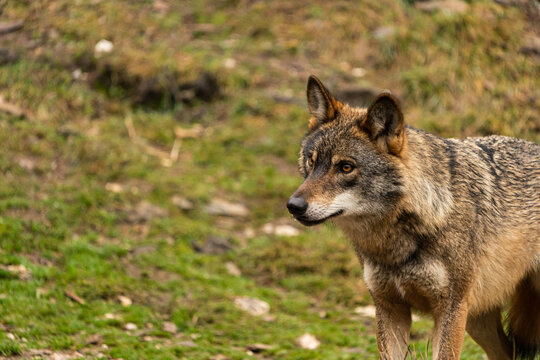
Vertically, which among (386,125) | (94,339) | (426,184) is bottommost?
(94,339)

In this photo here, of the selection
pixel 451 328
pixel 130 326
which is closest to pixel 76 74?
pixel 130 326

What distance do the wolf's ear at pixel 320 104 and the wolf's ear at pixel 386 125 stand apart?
0.46m

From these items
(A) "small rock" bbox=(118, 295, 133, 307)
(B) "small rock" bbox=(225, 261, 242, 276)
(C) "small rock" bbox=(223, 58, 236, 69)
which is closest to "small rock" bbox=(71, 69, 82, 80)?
(C) "small rock" bbox=(223, 58, 236, 69)

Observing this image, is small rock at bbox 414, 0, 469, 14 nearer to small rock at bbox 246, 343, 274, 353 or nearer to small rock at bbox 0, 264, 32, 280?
small rock at bbox 246, 343, 274, 353

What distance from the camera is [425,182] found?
4539 mm

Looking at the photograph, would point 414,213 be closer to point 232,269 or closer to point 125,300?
point 125,300

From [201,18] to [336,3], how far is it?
3.34 metres

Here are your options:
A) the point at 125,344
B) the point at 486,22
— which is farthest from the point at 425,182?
the point at 486,22

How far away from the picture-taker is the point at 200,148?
11148 mm

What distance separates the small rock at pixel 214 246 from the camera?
338 inches

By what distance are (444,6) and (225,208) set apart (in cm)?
862

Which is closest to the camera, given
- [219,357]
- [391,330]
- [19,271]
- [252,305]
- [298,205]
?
[298,205]

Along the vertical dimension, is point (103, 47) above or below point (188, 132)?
above

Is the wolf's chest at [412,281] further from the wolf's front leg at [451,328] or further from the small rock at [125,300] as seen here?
the small rock at [125,300]
